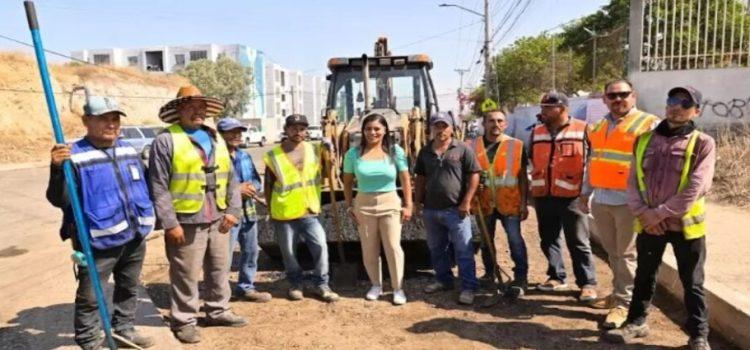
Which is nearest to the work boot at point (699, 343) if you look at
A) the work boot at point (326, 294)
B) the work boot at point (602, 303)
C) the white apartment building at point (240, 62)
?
the work boot at point (602, 303)

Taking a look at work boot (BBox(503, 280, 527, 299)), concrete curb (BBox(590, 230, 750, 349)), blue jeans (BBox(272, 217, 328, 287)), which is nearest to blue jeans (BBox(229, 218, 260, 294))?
blue jeans (BBox(272, 217, 328, 287))

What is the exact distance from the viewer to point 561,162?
453 centimetres

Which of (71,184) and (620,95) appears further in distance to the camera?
(620,95)

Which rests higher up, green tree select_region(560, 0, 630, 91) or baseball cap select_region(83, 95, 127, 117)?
green tree select_region(560, 0, 630, 91)

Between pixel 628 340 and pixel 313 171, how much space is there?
2.79 meters

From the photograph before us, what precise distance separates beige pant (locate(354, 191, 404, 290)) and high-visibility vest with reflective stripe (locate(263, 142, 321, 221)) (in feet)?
1.38

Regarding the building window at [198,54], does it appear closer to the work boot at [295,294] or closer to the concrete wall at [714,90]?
the concrete wall at [714,90]

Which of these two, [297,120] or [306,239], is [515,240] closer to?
[306,239]

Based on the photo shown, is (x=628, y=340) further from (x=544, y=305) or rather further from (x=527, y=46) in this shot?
(x=527, y=46)

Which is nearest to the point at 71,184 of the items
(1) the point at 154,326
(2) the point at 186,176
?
(2) the point at 186,176

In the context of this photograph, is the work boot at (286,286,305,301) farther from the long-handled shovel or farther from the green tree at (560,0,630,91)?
the green tree at (560,0,630,91)

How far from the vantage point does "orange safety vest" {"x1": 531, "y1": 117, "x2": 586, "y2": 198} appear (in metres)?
4.51

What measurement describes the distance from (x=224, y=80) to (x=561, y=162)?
4970 centimetres

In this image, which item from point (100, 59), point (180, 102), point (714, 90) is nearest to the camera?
point (180, 102)
